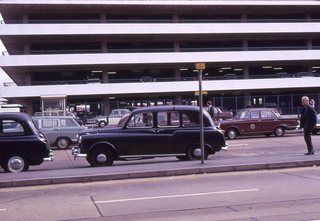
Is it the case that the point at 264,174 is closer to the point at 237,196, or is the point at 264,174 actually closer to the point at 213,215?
the point at 237,196

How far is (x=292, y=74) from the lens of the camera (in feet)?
202

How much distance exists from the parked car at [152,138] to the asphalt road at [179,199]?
10.1ft

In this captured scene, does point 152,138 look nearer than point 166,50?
Yes

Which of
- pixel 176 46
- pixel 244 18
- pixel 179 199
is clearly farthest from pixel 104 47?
pixel 179 199

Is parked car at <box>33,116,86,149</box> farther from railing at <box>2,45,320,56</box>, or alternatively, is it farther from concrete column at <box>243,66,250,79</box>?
concrete column at <box>243,66,250,79</box>

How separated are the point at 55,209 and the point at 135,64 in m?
47.2

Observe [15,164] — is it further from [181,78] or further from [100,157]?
[181,78]

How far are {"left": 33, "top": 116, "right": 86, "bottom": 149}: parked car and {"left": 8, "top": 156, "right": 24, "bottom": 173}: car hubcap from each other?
37.4ft

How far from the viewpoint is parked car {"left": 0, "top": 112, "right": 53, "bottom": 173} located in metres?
14.7

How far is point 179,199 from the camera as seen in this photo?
9789 mm

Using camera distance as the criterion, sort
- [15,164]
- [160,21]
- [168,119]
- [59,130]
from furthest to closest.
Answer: [160,21] < [59,130] < [168,119] < [15,164]

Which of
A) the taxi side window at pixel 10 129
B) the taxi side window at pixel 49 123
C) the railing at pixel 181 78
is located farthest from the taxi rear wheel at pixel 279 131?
the railing at pixel 181 78

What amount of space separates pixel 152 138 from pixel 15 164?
407 centimetres

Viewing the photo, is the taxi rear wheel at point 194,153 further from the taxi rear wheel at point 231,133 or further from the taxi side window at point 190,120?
the taxi rear wheel at point 231,133
